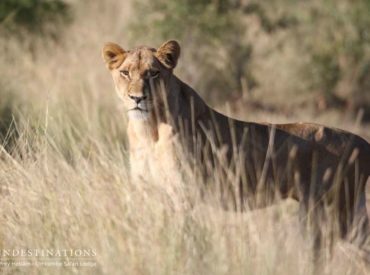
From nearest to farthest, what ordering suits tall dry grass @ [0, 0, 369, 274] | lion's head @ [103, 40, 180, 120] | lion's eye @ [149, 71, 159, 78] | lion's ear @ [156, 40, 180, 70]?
tall dry grass @ [0, 0, 369, 274] < lion's head @ [103, 40, 180, 120] < lion's eye @ [149, 71, 159, 78] < lion's ear @ [156, 40, 180, 70]

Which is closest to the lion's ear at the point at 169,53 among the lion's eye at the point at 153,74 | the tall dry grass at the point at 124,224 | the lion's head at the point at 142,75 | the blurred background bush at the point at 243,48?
the lion's head at the point at 142,75

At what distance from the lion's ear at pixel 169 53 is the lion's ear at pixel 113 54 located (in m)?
0.22

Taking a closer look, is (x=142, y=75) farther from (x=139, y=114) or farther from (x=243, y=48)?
(x=243, y=48)

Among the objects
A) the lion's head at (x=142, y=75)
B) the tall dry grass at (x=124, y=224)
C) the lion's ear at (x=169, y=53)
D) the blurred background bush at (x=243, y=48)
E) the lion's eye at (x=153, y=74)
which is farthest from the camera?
the blurred background bush at (x=243, y=48)

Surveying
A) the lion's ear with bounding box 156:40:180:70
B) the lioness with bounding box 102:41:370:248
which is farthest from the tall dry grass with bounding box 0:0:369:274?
the lion's ear with bounding box 156:40:180:70

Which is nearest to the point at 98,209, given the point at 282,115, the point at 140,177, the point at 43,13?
the point at 140,177

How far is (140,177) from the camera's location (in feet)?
18.1

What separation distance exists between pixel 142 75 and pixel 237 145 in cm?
76

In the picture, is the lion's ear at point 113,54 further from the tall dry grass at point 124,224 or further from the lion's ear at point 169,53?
the tall dry grass at point 124,224

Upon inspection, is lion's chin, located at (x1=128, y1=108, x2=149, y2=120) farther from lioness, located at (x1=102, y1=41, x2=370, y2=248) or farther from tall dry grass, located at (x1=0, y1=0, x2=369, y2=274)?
tall dry grass, located at (x1=0, y1=0, x2=369, y2=274)

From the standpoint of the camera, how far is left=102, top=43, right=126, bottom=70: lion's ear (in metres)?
6.13

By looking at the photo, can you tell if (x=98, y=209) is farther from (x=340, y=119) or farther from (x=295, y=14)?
(x=295, y=14)

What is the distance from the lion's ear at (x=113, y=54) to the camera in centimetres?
613

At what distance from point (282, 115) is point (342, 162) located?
23.9 ft
